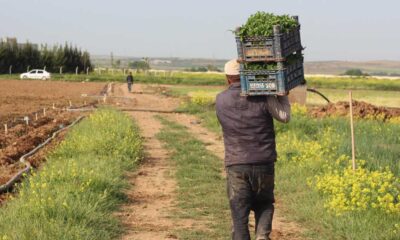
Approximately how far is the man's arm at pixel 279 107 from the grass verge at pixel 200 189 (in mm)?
2386

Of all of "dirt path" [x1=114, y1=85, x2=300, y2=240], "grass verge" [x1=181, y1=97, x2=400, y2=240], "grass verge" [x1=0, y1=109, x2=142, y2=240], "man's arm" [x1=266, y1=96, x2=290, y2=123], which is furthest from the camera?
"dirt path" [x1=114, y1=85, x2=300, y2=240]

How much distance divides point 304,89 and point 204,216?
9.23 feet

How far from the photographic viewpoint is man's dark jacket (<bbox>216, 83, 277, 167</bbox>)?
17.4 feet

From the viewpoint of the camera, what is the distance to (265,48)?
5.49m

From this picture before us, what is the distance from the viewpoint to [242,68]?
18.0 ft

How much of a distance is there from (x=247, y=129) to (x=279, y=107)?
324 mm

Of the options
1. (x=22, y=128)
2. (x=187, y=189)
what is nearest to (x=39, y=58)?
(x=22, y=128)

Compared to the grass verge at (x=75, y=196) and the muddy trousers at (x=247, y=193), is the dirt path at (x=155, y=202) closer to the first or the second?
the grass verge at (x=75, y=196)

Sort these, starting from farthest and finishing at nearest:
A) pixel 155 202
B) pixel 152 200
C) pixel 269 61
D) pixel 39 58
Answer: pixel 39 58 → pixel 152 200 → pixel 155 202 → pixel 269 61

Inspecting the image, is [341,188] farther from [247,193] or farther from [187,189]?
[187,189]

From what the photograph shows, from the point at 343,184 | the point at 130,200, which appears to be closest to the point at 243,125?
the point at 343,184

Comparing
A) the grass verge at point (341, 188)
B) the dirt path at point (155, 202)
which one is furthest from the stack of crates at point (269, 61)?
the dirt path at point (155, 202)

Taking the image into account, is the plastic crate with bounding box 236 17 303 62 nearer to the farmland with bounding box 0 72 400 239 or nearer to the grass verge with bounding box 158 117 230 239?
the farmland with bounding box 0 72 400 239

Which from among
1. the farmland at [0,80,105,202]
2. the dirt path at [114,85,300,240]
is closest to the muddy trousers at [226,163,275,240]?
the dirt path at [114,85,300,240]
